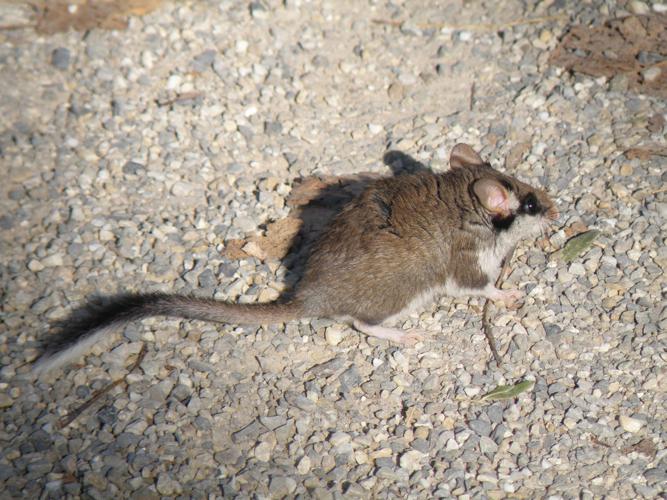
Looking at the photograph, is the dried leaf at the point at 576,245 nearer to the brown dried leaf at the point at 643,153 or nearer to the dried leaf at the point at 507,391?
the brown dried leaf at the point at 643,153

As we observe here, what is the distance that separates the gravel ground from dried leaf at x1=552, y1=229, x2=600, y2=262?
2.3 inches

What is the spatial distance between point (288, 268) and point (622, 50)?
340cm

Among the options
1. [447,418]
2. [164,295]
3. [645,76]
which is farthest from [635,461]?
[645,76]

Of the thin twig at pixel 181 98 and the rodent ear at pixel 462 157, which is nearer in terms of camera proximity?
the rodent ear at pixel 462 157

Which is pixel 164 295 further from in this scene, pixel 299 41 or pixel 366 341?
pixel 299 41

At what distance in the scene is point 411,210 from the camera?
5.39 meters

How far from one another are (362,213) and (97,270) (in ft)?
6.59

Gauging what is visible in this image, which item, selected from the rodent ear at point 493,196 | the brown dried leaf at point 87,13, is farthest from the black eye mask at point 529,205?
the brown dried leaf at point 87,13

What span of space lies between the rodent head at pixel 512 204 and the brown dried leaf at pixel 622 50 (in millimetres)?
1776

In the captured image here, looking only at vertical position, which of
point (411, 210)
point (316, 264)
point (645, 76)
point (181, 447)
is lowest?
point (181, 447)

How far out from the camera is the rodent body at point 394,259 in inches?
205

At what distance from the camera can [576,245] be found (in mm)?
5840

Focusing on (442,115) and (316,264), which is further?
(442,115)

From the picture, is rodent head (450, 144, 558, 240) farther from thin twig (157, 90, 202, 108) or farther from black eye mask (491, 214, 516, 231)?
thin twig (157, 90, 202, 108)
